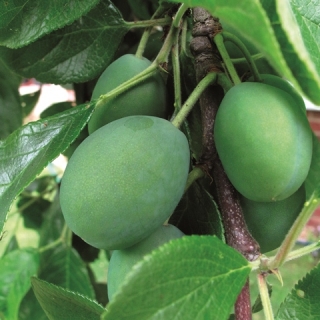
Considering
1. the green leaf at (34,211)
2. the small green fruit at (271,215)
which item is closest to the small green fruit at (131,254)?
the small green fruit at (271,215)

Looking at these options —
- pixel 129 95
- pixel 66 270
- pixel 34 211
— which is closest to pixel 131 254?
pixel 129 95

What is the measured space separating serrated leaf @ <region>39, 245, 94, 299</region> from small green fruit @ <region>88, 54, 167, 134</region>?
382 millimetres

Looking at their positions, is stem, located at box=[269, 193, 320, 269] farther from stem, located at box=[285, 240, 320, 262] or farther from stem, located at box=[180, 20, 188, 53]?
stem, located at box=[180, 20, 188, 53]

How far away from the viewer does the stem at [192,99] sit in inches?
20.8

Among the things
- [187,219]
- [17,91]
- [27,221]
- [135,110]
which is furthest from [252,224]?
[27,221]

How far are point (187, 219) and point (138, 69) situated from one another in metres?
0.21

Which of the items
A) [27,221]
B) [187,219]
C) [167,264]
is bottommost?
[27,221]

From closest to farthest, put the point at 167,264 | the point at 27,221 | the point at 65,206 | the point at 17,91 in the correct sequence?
1. the point at 167,264
2. the point at 65,206
3. the point at 17,91
4. the point at 27,221

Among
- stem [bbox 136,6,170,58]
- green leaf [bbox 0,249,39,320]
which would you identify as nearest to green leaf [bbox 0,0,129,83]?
stem [bbox 136,6,170,58]

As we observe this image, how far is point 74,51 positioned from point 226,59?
0.25 meters

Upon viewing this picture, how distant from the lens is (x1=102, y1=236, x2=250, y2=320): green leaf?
0.35 metres

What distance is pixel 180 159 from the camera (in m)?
0.48

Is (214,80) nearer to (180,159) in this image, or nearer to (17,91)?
(180,159)

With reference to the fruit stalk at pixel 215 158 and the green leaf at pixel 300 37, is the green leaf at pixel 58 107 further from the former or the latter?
the green leaf at pixel 300 37
